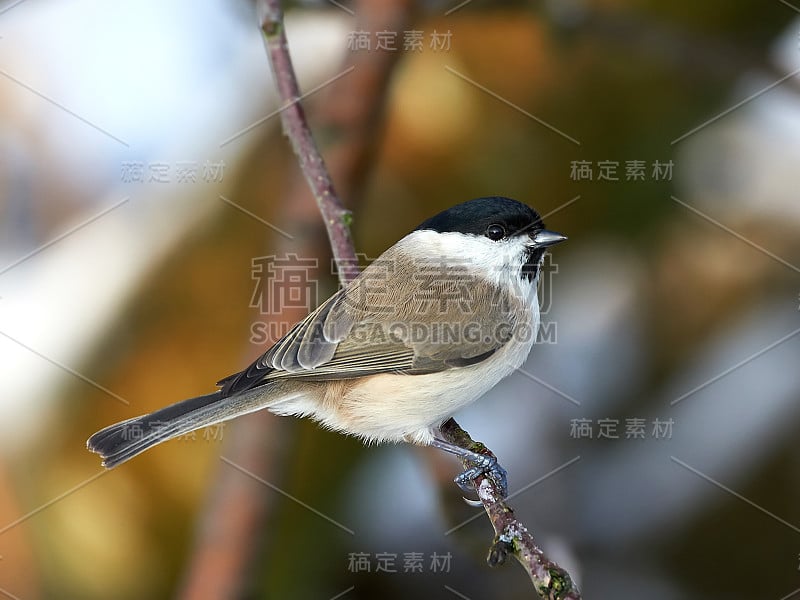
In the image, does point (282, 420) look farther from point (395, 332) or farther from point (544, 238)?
point (544, 238)

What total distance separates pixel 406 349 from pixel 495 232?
34 centimetres

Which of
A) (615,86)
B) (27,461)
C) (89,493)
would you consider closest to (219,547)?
(89,493)

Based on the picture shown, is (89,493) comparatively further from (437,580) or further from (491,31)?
(491,31)

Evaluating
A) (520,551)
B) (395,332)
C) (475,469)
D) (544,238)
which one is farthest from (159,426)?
(544,238)

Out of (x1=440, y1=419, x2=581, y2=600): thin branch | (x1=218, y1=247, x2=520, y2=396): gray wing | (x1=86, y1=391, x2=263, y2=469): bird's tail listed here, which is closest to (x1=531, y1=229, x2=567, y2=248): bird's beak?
(x1=218, y1=247, x2=520, y2=396): gray wing

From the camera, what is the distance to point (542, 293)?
214cm

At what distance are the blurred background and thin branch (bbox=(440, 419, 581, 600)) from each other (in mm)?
434

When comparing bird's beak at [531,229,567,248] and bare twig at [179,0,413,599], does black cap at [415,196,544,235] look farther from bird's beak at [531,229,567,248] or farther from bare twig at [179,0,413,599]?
bare twig at [179,0,413,599]

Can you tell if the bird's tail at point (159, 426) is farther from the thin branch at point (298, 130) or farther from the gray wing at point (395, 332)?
the thin branch at point (298, 130)

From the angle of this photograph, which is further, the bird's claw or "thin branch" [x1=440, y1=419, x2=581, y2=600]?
the bird's claw

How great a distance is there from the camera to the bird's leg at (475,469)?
4.72ft

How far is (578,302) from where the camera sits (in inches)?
86.6

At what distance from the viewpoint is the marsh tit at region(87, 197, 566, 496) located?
1.53 meters

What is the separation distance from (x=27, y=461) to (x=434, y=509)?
99 cm
